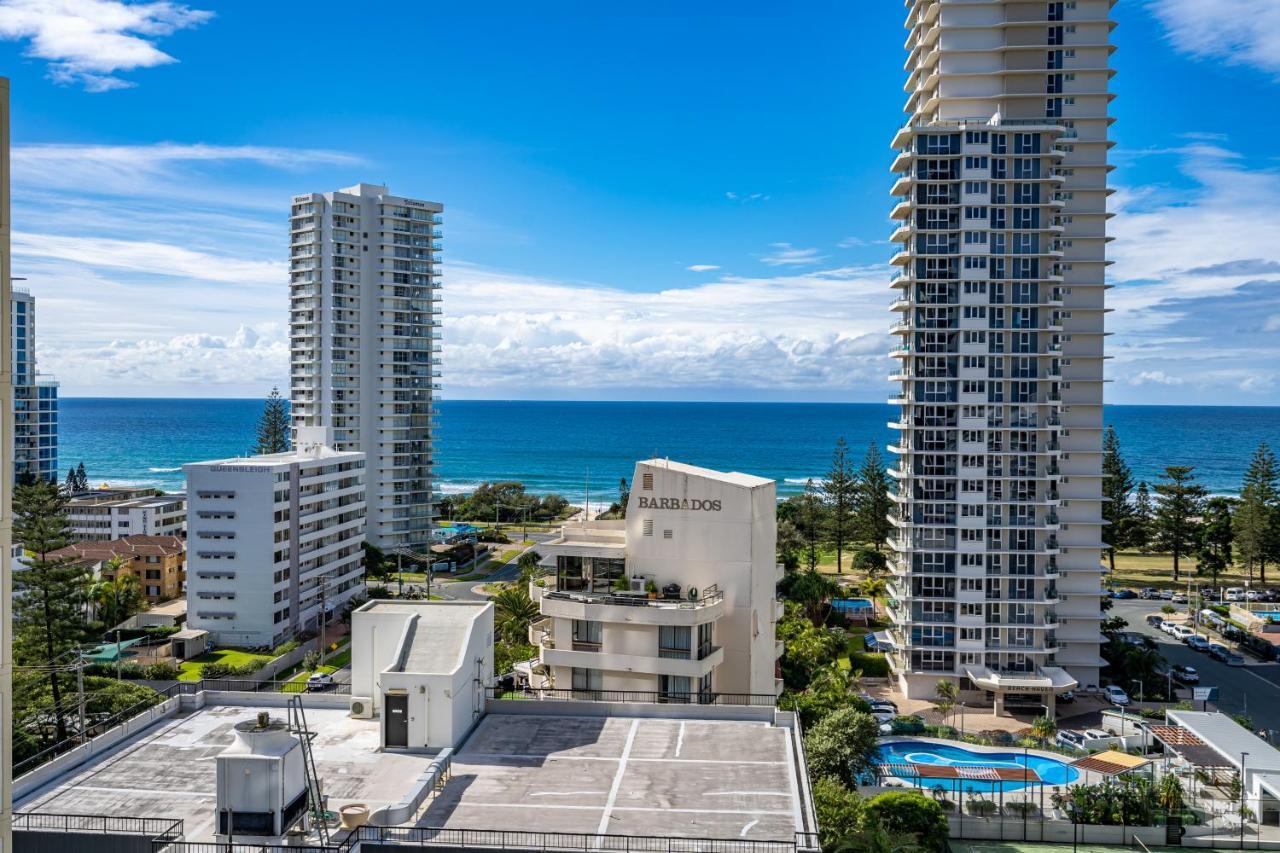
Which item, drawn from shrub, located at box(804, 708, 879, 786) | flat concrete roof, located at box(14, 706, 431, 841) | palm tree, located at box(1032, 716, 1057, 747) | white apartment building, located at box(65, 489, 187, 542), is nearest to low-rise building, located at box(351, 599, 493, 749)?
flat concrete roof, located at box(14, 706, 431, 841)

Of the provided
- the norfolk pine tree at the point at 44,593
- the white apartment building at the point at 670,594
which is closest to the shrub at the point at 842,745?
the white apartment building at the point at 670,594

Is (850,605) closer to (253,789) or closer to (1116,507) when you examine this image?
(1116,507)

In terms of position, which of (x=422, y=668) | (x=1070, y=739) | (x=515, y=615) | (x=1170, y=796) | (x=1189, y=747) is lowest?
(x=1070, y=739)

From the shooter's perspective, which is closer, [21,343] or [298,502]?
[298,502]

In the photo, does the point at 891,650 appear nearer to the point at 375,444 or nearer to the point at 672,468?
the point at 672,468

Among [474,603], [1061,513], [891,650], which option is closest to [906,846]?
[474,603]

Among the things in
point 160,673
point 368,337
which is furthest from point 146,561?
point 368,337

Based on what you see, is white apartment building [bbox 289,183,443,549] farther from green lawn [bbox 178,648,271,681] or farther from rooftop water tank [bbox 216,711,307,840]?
rooftop water tank [bbox 216,711,307,840]
